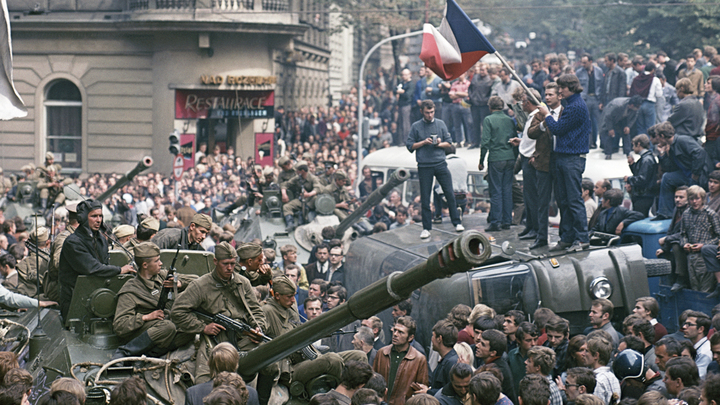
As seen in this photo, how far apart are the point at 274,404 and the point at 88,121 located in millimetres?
27541

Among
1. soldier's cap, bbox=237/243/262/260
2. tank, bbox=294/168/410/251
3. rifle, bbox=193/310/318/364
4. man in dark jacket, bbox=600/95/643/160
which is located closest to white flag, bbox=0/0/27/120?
soldier's cap, bbox=237/243/262/260

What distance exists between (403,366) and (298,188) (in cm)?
873

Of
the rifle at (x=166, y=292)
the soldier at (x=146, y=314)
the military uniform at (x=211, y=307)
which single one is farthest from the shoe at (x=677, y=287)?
the rifle at (x=166, y=292)

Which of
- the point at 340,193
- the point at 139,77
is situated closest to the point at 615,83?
the point at 340,193

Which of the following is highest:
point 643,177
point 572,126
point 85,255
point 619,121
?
point 619,121

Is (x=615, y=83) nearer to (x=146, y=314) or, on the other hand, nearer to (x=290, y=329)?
(x=290, y=329)

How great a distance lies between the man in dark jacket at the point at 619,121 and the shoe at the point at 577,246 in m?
6.67

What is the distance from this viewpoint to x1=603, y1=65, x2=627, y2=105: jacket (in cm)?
1811

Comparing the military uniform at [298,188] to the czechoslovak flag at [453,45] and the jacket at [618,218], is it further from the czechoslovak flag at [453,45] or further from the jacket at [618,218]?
the jacket at [618,218]

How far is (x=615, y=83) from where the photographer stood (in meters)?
18.2

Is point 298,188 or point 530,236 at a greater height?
point 298,188

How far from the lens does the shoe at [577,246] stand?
10914 millimetres

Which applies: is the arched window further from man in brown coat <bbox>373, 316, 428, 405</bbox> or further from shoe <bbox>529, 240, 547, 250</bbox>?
man in brown coat <bbox>373, 316, 428, 405</bbox>

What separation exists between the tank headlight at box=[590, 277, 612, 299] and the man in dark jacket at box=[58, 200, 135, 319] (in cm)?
511
